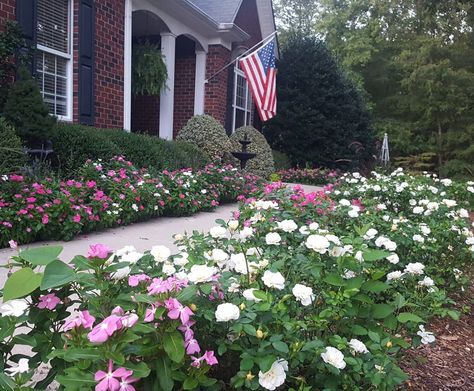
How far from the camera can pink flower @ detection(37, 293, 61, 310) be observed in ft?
4.18

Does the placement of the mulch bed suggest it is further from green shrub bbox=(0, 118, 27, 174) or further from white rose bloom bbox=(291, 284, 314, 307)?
green shrub bbox=(0, 118, 27, 174)

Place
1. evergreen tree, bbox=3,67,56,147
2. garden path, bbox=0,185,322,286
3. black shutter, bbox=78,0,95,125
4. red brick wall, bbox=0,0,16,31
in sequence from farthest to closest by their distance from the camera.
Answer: black shutter, bbox=78,0,95,125 < red brick wall, bbox=0,0,16,31 < evergreen tree, bbox=3,67,56,147 < garden path, bbox=0,185,322,286

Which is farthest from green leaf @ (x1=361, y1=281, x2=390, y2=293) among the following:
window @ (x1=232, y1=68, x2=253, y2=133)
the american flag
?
window @ (x1=232, y1=68, x2=253, y2=133)

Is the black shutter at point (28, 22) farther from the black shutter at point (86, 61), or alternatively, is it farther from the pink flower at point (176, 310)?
the pink flower at point (176, 310)

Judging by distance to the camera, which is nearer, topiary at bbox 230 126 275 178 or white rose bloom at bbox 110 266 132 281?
white rose bloom at bbox 110 266 132 281

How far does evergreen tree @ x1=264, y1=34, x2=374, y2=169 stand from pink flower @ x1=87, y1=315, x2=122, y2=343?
1299cm

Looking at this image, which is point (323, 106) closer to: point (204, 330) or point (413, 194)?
point (413, 194)

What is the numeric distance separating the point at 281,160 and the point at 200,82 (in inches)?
150

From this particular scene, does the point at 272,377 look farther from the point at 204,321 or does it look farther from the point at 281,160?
the point at 281,160

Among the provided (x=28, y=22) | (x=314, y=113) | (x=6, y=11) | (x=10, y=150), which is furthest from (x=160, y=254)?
(x=314, y=113)

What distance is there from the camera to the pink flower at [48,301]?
1273 mm

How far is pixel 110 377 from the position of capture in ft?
3.35

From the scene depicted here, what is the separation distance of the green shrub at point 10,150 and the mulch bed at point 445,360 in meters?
4.05

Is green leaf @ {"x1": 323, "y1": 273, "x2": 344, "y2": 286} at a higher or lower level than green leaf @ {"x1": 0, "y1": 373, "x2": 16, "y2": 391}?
higher
